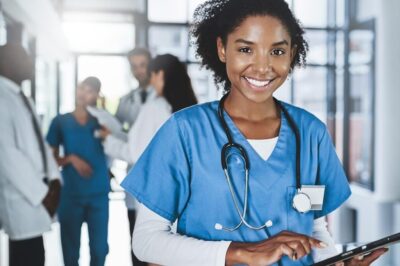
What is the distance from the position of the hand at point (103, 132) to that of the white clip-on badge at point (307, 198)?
128 centimetres

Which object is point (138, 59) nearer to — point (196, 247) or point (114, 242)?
point (114, 242)

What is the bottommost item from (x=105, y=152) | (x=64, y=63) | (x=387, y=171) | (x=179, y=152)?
(x=387, y=171)

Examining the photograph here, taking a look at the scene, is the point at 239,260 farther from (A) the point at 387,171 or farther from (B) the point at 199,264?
(A) the point at 387,171

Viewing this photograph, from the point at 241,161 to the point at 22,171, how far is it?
1203mm

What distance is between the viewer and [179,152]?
96 cm

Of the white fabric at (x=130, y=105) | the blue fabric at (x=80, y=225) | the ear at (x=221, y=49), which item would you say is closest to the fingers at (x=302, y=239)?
the ear at (x=221, y=49)

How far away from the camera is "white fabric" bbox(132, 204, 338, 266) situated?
33.1 inches

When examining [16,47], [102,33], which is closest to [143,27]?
[102,33]

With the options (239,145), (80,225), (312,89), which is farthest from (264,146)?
(312,89)

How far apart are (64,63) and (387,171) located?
1.68 metres

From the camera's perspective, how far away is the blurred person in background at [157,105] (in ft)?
6.73

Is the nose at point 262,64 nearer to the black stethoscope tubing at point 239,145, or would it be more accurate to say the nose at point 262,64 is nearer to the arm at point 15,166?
the black stethoscope tubing at point 239,145

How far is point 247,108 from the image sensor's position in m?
1.01

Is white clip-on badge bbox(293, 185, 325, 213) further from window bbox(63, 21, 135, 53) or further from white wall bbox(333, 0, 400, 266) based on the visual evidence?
white wall bbox(333, 0, 400, 266)
